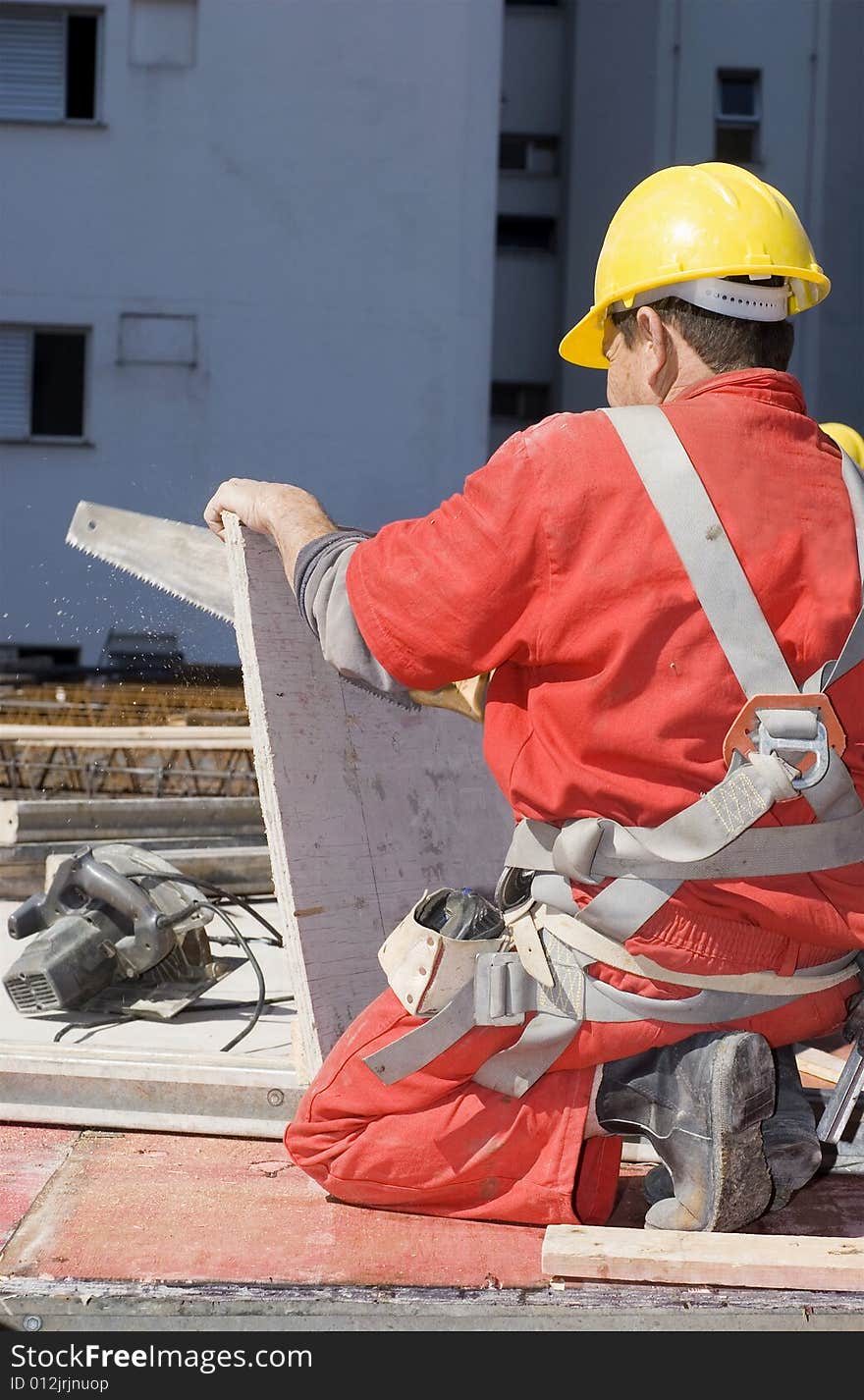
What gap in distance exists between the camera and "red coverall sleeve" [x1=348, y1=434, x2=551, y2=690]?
2.29 m

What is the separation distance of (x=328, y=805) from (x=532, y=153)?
19803 mm

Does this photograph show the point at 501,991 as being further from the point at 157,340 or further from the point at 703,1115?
the point at 157,340

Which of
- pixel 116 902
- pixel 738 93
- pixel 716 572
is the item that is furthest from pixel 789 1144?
pixel 738 93

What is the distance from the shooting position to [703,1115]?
240cm

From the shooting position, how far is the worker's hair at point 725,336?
250cm

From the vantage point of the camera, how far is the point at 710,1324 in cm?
221

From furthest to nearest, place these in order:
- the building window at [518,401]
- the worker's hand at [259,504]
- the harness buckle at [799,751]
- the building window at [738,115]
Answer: the building window at [518,401]
the building window at [738,115]
the worker's hand at [259,504]
the harness buckle at [799,751]

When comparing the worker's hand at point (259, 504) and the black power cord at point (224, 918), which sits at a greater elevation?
the worker's hand at point (259, 504)

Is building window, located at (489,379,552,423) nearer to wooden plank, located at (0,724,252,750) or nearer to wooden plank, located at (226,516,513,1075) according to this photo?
wooden plank, located at (0,724,252,750)

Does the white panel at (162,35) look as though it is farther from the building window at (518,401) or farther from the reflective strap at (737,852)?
the reflective strap at (737,852)

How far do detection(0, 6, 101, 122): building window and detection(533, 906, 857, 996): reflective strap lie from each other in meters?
14.4

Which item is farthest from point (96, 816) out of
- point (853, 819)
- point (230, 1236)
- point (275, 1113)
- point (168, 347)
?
point (168, 347)

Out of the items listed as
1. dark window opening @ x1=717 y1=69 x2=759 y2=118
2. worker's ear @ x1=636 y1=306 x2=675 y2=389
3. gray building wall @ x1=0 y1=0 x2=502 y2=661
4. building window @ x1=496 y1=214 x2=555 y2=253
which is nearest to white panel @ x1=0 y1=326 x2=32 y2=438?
gray building wall @ x1=0 y1=0 x2=502 y2=661

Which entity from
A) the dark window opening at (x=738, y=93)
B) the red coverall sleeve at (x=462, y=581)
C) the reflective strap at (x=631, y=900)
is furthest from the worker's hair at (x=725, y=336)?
the dark window opening at (x=738, y=93)
